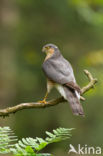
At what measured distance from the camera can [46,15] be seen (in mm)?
12305

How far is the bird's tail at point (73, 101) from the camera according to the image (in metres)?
3.72

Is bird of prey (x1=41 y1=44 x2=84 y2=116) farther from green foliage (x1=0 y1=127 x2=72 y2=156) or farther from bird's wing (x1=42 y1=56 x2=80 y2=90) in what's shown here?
green foliage (x1=0 y1=127 x2=72 y2=156)

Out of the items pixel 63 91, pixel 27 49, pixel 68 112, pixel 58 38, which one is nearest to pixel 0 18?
pixel 27 49

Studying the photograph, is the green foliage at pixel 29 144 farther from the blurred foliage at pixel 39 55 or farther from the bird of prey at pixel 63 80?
the blurred foliage at pixel 39 55

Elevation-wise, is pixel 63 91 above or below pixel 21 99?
above

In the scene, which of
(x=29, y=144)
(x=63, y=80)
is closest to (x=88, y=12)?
(x=63, y=80)

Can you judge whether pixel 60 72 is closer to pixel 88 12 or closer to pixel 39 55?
pixel 88 12

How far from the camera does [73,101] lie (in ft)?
13.1

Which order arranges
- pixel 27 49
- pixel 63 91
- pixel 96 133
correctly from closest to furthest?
pixel 63 91 → pixel 96 133 → pixel 27 49

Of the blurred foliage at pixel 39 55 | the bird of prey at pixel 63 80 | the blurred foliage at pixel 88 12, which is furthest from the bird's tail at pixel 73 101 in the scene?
the blurred foliage at pixel 39 55

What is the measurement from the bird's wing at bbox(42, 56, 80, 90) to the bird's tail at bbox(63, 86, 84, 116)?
79mm

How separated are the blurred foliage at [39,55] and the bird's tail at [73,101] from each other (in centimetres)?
646

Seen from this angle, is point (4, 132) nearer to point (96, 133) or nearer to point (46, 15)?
point (96, 133)

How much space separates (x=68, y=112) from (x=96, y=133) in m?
1.74
